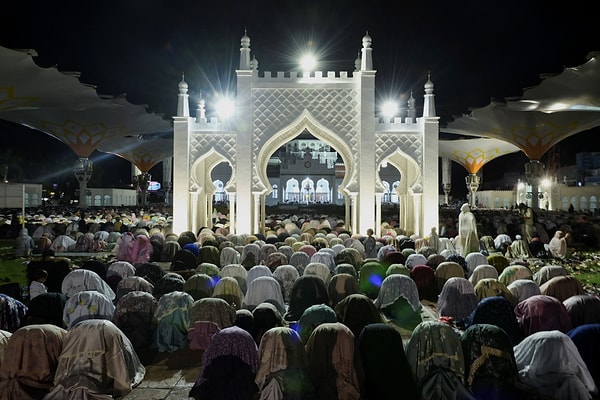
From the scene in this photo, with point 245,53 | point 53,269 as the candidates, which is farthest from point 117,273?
point 245,53

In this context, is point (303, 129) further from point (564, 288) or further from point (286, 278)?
point (564, 288)

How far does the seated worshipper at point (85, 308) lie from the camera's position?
6.02m

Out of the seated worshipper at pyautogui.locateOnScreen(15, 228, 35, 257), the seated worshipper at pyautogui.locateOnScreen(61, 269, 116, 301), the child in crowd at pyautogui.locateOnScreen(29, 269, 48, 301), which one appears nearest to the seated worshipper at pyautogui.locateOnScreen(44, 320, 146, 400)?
the seated worshipper at pyautogui.locateOnScreen(61, 269, 116, 301)

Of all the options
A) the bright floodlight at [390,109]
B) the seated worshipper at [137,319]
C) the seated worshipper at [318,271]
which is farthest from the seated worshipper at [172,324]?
the bright floodlight at [390,109]

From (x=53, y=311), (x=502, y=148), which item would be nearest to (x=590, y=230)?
(x=53, y=311)

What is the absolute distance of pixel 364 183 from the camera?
15406 millimetres

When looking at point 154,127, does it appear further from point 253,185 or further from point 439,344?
point 439,344

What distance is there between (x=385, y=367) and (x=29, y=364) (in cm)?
332

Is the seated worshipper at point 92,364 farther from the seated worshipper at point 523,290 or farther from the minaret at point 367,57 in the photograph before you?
the minaret at point 367,57

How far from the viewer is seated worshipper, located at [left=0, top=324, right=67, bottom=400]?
443 centimetres

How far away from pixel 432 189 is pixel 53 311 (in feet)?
39.9

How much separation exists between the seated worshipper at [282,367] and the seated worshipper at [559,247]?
417 inches

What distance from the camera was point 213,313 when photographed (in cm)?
595

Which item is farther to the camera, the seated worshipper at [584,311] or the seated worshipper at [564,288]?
the seated worshipper at [564,288]
